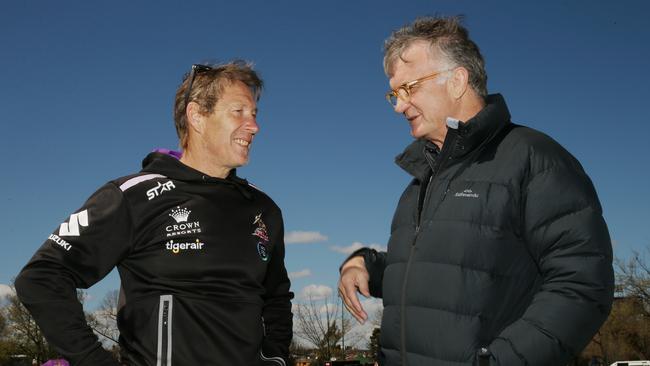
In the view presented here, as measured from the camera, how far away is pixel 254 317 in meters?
3.71

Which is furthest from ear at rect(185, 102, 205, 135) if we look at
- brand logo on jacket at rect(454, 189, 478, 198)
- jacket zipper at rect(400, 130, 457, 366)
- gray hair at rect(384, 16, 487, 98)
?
brand logo on jacket at rect(454, 189, 478, 198)

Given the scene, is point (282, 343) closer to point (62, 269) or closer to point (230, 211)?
point (230, 211)

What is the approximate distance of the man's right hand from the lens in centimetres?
350

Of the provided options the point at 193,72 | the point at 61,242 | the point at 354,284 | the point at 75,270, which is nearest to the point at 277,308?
the point at 354,284

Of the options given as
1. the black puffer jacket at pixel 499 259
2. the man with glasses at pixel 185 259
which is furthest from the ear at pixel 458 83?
the man with glasses at pixel 185 259

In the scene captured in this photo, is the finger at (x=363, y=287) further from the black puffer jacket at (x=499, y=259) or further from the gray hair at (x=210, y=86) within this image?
the gray hair at (x=210, y=86)

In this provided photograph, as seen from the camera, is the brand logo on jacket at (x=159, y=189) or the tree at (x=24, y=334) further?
the tree at (x=24, y=334)

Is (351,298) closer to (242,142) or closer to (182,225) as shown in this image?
(182,225)

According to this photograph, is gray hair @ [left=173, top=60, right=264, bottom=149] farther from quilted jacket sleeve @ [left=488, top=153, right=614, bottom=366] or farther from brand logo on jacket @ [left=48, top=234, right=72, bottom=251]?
quilted jacket sleeve @ [left=488, top=153, right=614, bottom=366]

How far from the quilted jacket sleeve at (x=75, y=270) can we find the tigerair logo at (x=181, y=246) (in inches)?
8.7

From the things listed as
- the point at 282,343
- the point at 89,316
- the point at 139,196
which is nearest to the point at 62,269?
the point at 139,196

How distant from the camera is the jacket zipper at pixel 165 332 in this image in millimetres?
3412

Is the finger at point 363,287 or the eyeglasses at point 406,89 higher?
the eyeglasses at point 406,89

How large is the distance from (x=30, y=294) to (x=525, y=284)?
92.2 inches
